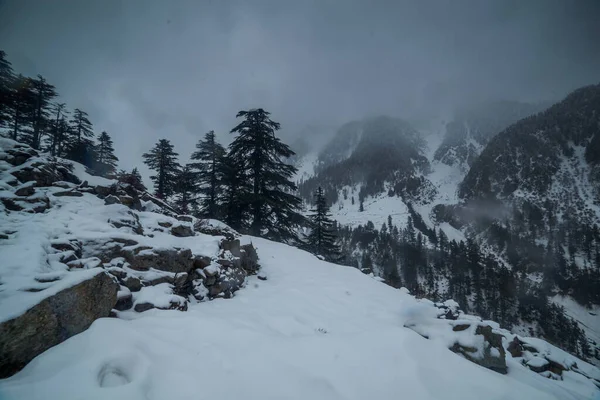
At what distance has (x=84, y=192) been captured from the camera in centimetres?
862

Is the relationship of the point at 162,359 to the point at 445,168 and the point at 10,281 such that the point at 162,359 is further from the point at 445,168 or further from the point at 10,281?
the point at 445,168

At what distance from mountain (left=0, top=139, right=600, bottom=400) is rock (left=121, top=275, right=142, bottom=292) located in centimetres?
2

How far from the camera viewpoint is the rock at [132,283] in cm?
501

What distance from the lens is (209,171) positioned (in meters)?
22.3

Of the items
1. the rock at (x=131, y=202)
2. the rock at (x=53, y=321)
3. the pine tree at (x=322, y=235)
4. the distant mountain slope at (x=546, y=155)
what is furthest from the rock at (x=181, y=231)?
the distant mountain slope at (x=546, y=155)

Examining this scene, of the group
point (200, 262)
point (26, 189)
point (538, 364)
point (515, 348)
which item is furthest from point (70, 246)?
point (538, 364)

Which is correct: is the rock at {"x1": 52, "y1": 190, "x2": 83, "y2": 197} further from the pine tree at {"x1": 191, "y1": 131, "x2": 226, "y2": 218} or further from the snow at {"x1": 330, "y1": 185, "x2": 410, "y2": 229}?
the snow at {"x1": 330, "y1": 185, "x2": 410, "y2": 229}

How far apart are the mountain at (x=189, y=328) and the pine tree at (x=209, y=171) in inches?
493

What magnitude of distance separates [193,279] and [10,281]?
10.8 feet

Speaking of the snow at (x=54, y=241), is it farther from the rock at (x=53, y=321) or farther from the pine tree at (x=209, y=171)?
the pine tree at (x=209, y=171)

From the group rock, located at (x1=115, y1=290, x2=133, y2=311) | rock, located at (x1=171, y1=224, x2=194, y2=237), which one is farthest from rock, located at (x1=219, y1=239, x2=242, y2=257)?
rock, located at (x1=115, y1=290, x2=133, y2=311)

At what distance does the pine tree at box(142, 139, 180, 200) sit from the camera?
79.3 feet

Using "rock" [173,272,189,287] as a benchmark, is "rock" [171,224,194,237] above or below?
above

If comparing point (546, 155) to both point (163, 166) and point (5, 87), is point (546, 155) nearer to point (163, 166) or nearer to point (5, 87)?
point (163, 166)
